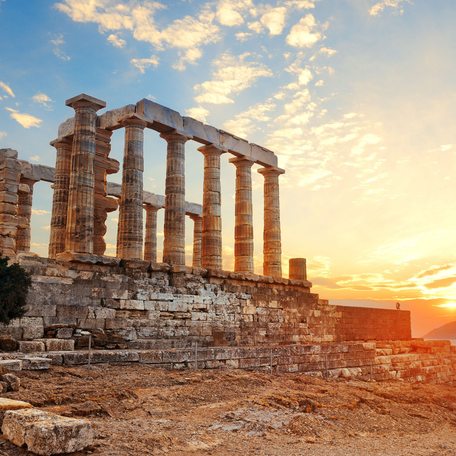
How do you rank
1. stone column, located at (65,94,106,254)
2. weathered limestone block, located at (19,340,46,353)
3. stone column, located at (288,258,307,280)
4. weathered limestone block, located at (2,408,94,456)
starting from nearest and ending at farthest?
weathered limestone block, located at (2,408,94,456)
weathered limestone block, located at (19,340,46,353)
stone column, located at (65,94,106,254)
stone column, located at (288,258,307,280)

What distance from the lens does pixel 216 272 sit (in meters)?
20.9

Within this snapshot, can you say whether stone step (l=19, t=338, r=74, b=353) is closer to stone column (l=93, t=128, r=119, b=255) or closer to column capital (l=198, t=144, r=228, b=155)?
stone column (l=93, t=128, r=119, b=255)

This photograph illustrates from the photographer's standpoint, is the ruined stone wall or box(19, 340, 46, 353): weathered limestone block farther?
the ruined stone wall

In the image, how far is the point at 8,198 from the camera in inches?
932

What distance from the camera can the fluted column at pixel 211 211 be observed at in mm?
23297

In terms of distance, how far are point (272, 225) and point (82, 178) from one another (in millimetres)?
10975

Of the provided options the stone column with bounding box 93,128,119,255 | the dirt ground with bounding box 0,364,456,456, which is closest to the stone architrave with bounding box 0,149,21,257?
the stone column with bounding box 93,128,119,255

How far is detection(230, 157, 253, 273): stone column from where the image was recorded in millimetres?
25000

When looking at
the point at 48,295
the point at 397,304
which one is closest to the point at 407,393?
the point at 48,295

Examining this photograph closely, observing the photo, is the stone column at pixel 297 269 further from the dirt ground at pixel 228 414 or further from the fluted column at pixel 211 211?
the dirt ground at pixel 228 414

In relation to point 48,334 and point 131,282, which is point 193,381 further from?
point 131,282

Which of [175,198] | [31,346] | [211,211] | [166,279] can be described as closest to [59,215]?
[175,198]

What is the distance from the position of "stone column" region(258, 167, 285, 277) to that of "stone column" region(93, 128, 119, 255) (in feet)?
29.1

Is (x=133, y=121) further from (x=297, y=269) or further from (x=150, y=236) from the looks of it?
(x=150, y=236)
